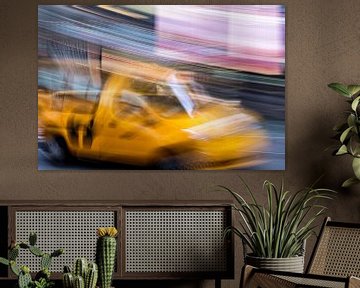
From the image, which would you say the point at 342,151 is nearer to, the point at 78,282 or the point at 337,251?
the point at 337,251

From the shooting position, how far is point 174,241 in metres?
5.24

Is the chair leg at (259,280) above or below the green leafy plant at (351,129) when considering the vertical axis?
below

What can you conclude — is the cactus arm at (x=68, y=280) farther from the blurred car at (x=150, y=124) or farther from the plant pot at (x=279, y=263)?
the blurred car at (x=150, y=124)

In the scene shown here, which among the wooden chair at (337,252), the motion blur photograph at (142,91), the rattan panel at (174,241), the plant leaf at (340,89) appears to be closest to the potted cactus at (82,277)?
the wooden chair at (337,252)

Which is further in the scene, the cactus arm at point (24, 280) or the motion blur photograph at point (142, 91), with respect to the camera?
the motion blur photograph at point (142, 91)

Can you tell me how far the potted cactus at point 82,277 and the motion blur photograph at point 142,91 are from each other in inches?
73.4

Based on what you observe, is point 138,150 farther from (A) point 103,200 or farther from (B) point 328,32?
(B) point 328,32

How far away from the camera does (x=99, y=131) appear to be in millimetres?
5629

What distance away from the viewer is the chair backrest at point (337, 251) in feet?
14.6

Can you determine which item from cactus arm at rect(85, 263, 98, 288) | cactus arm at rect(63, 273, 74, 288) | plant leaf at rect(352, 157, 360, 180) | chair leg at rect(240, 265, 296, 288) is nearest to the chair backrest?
chair leg at rect(240, 265, 296, 288)

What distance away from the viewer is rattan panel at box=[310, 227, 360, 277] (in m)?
4.45

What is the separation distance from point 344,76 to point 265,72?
55cm

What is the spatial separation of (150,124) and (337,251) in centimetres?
170

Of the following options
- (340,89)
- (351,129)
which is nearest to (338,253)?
(351,129)
